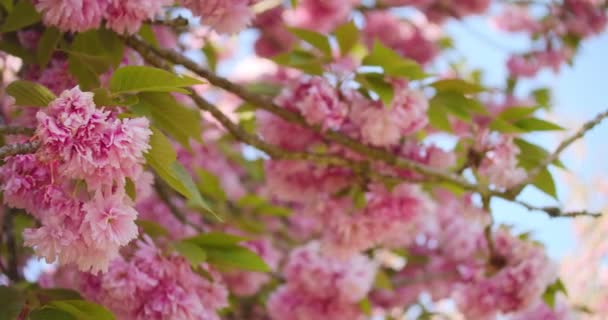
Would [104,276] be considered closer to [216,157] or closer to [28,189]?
[28,189]

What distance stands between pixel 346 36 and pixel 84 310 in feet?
2.59

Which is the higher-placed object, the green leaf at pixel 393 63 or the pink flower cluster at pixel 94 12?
the green leaf at pixel 393 63

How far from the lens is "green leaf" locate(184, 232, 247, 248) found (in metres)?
1.38

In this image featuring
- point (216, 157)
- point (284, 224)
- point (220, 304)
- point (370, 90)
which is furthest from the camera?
point (284, 224)

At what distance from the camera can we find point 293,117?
5.12 feet

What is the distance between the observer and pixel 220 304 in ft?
4.44

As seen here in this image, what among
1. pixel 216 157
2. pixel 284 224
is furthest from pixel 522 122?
pixel 284 224

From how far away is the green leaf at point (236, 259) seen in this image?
1340 millimetres

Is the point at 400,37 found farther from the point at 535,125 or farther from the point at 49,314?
the point at 49,314

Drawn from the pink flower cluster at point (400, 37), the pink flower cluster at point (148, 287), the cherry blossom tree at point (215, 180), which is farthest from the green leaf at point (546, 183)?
the pink flower cluster at point (400, 37)

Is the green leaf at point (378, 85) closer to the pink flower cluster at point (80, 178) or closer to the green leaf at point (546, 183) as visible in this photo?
the green leaf at point (546, 183)

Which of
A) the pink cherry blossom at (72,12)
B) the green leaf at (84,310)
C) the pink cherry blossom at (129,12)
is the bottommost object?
the green leaf at (84,310)

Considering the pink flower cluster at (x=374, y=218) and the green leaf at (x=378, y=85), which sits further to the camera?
the pink flower cluster at (x=374, y=218)

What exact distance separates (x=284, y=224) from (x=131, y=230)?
2.40 m
